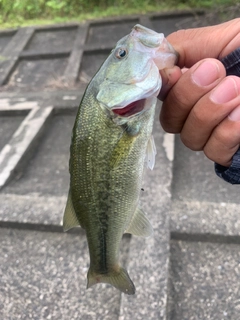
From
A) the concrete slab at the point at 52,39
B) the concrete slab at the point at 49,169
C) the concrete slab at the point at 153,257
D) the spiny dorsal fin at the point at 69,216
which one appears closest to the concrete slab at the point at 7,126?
the concrete slab at the point at 49,169

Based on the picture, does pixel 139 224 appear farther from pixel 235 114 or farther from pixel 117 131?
pixel 235 114

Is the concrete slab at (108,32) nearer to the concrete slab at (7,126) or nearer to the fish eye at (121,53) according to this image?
the concrete slab at (7,126)

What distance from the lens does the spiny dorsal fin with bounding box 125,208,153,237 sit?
1.55 m

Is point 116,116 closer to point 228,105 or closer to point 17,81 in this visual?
point 228,105

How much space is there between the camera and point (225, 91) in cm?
133

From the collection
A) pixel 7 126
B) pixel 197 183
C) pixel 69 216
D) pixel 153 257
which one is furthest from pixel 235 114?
pixel 7 126

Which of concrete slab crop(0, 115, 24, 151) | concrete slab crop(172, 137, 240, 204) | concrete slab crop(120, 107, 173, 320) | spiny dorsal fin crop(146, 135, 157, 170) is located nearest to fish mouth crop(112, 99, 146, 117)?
spiny dorsal fin crop(146, 135, 157, 170)

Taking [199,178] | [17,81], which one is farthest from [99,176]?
[17,81]

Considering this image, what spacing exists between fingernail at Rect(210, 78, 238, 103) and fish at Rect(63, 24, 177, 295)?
220 millimetres

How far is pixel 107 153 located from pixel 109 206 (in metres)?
0.24

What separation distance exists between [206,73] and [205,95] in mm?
96

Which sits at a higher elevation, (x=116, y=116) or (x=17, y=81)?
(x=116, y=116)

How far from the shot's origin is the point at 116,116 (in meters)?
1.32

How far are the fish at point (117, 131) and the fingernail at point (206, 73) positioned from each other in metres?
0.11
